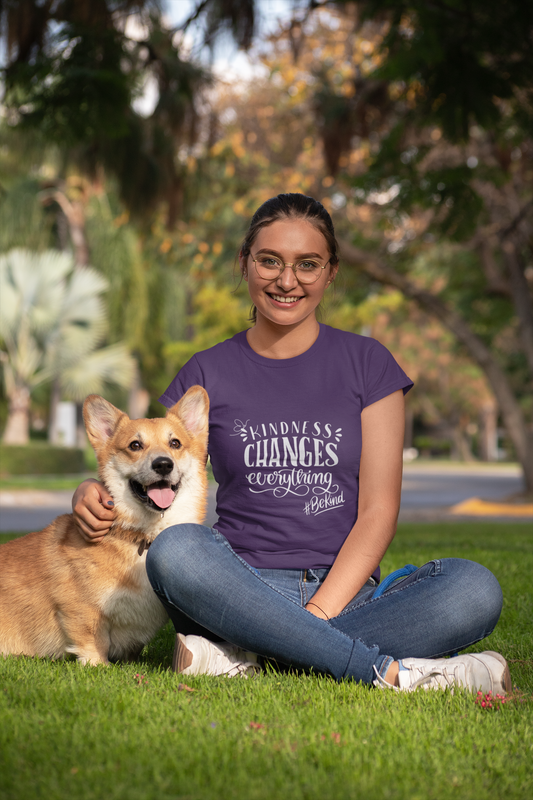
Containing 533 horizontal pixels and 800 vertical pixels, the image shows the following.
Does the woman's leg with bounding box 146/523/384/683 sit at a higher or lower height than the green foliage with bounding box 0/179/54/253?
lower

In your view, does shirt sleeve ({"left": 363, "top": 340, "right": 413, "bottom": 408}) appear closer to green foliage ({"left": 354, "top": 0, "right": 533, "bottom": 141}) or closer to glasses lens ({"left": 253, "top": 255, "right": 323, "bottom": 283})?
glasses lens ({"left": 253, "top": 255, "right": 323, "bottom": 283})

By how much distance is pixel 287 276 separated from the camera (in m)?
3.18

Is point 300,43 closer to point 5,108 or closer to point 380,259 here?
point 5,108

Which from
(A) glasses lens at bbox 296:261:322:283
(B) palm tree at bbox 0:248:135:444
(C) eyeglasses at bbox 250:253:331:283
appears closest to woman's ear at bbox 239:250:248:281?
(C) eyeglasses at bbox 250:253:331:283

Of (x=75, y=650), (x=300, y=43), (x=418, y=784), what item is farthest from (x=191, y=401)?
(x=300, y=43)

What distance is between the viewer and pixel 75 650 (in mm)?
3090

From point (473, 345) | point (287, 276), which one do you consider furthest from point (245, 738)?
point (473, 345)

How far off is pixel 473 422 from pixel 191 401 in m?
61.4

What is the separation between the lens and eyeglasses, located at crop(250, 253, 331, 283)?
10.5ft

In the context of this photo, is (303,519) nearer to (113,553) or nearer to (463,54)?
(113,553)

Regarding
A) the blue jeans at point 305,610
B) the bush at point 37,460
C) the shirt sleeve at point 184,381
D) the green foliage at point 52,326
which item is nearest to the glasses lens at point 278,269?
the shirt sleeve at point 184,381

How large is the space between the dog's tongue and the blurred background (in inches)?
41.9

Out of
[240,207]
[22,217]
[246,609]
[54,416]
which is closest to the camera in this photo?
[246,609]

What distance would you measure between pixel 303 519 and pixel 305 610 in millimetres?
388
